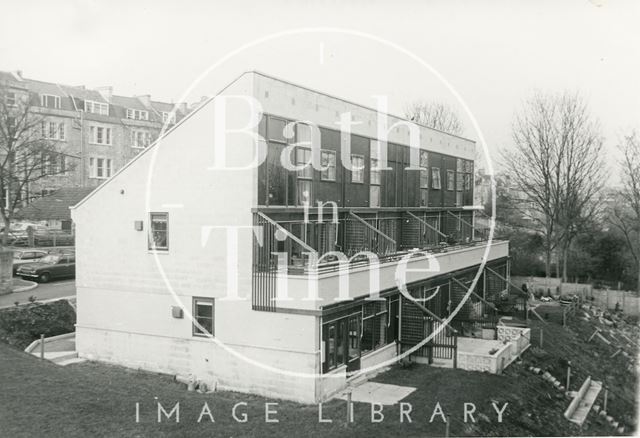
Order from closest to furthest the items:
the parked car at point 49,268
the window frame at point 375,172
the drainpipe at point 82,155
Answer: the window frame at point 375,172 → the parked car at point 49,268 → the drainpipe at point 82,155

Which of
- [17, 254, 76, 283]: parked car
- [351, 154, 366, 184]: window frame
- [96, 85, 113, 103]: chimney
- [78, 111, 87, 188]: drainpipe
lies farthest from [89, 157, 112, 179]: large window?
[351, 154, 366, 184]: window frame

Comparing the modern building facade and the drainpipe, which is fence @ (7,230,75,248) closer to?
the modern building facade

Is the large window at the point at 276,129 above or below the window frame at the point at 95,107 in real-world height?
below

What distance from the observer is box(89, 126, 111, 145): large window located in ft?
173

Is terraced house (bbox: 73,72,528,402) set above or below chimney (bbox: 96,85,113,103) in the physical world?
below

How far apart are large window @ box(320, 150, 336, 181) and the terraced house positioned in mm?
67

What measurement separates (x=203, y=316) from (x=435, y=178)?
16.2 meters

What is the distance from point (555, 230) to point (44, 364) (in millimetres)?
37261

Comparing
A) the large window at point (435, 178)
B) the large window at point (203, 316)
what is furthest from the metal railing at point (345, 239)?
the large window at point (203, 316)

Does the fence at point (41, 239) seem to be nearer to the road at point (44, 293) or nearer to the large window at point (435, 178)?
→ the road at point (44, 293)

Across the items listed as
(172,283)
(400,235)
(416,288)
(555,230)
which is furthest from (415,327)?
(555,230)

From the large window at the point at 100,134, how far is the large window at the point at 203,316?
128 ft

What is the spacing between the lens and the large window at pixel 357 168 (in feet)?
74.7

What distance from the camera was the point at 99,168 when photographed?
52.7 metres
